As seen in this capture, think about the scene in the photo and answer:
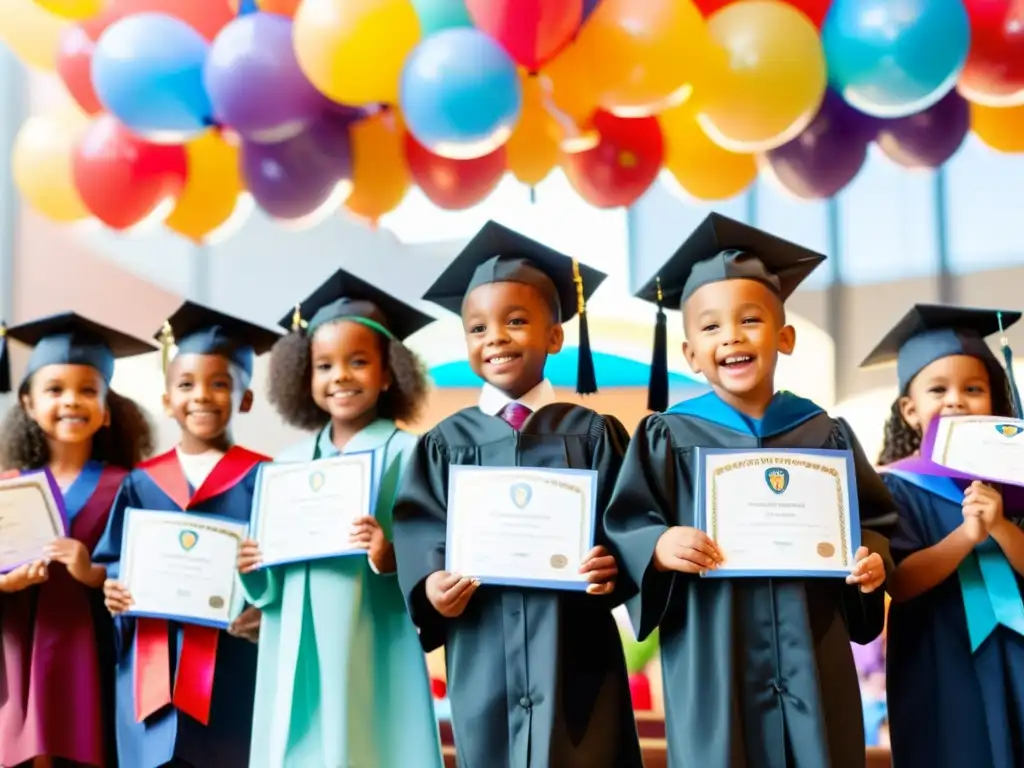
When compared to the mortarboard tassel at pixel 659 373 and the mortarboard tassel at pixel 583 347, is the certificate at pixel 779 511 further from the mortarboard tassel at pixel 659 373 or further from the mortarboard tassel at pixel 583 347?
the mortarboard tassel at pixel 583 347

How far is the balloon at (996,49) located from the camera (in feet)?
11.4

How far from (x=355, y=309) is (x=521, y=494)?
91cm

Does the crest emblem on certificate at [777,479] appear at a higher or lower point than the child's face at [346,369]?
lower

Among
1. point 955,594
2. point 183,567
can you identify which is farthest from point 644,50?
point 183,567

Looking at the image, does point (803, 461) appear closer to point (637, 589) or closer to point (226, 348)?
point (637, 589)

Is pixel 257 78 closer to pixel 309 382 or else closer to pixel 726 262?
pixel 309 382

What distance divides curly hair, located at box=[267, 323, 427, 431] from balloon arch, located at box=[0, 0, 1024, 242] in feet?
2.26

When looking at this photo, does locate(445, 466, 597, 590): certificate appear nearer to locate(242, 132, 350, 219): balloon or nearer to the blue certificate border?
the blue certificate border

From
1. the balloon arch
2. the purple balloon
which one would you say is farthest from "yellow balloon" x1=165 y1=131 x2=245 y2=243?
the purple balloon

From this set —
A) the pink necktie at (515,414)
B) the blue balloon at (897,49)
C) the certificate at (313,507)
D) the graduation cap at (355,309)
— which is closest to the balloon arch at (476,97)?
the blue balloon at (897,49)

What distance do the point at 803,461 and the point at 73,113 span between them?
3166 mm

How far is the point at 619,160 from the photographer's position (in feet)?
13.3

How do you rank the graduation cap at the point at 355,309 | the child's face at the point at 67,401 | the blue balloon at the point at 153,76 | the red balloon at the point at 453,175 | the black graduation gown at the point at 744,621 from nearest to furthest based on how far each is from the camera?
1. the black graduation gown at the point at 744,621
2. the graduation cap at the point at 355,309
3. the child's face at the point at 67,401
4. the blue balloon at the point at 153,76
5. the red balloon at the point at 453,175

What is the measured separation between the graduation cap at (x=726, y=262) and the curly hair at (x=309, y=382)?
2.45ft
